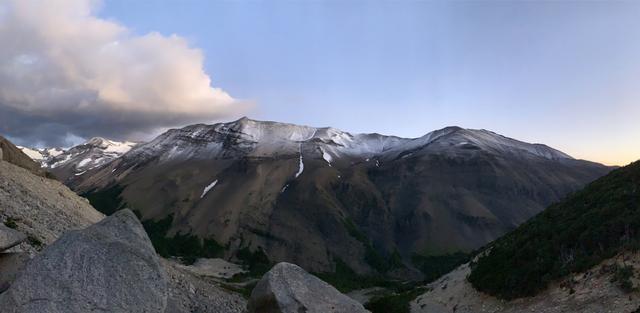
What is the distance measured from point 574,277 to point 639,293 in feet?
23.3

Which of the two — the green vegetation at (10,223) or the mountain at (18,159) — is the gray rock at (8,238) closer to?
the green vegetation at (10,223)

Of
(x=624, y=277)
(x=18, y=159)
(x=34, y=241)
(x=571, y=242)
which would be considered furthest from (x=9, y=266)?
(x=18, y=159)

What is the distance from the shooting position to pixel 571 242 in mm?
44531

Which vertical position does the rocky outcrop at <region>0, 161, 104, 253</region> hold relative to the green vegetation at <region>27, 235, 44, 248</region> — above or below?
above

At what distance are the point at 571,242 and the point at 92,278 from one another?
4106cm

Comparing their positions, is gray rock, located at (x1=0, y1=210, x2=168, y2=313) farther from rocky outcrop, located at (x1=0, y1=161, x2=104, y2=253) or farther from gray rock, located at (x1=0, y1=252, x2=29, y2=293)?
rocky outcrop, located at (x1=0, y1=161, x2=104, y2=253)

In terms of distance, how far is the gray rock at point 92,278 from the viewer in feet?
55.1

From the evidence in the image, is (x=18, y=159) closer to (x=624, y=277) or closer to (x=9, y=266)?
(x=9, y=266)

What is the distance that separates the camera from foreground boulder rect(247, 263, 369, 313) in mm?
22828

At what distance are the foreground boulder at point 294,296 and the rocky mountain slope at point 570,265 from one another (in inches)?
693

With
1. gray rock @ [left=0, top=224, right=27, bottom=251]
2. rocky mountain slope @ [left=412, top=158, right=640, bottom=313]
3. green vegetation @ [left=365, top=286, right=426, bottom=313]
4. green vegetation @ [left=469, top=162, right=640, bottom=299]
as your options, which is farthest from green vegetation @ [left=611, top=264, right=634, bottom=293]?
gray rock @ [left=0, top=224, right=27, bottom=251]

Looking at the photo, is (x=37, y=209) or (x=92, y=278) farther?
(x=37, y=209)

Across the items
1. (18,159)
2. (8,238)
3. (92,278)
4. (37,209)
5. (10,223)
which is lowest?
(92,278)

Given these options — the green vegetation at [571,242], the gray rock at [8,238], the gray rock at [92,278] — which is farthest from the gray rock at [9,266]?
the green vegetation at [571,242]
